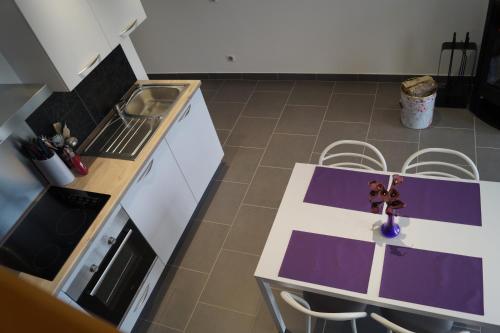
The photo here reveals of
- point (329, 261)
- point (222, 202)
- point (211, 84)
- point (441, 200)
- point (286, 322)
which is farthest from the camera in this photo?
point (211, 84)

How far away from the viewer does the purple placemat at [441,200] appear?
1.71 meters

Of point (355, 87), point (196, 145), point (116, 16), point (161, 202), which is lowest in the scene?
point (161, 202)

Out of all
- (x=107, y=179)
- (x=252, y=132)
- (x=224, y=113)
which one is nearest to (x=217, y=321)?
(x=107, y=179)

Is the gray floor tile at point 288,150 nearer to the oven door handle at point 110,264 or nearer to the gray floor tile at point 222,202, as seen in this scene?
the gray floor tile at point 222,202

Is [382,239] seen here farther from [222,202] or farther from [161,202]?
[222,202]

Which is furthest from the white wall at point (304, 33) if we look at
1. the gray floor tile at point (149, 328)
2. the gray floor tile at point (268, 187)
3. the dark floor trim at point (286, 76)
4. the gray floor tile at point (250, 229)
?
the gray floor tile at point (149, 328)

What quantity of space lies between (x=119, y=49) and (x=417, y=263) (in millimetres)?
2388

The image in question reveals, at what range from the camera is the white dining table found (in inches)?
57.6

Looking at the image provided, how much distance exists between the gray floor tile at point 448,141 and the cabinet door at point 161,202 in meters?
1.87

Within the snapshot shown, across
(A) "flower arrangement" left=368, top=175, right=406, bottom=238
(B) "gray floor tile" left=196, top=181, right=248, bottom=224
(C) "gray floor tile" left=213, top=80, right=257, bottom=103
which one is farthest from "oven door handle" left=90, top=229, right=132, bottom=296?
(C) "gray floor tile" left=213, top=80, right=257, bottom=103

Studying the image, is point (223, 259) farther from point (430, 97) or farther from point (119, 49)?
point (430, 97)

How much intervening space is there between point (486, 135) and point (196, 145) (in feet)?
7.52

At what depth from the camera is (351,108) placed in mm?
3543

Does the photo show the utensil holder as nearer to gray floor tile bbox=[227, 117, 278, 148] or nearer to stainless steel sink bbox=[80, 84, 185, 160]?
stainless steel sink bbox=[80, 84, 185, 160]
